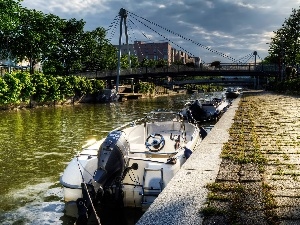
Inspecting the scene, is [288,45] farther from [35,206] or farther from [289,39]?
[35,206]

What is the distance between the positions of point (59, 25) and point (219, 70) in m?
32.5

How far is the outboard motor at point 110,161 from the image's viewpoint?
7498 mm

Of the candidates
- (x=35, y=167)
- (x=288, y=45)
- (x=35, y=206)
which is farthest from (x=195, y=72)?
→ (x=35, y=206)

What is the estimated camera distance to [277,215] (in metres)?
5.06

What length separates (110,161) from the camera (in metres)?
7.60

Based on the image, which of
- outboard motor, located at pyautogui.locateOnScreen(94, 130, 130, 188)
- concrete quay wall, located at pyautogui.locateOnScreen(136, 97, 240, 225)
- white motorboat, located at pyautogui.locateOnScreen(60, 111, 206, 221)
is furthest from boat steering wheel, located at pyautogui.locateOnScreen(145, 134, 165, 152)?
outboard motor, located at pyautogui.locateOnScreen(94, 130, 130, 188)

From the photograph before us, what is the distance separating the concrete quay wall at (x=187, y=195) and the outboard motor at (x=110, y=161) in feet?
4.56

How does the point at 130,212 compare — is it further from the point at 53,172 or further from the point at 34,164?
the point at 34,164

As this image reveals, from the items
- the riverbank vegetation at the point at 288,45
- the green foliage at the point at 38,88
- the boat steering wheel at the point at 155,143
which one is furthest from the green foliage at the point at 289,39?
the boat steering wheel at the point at 155,143

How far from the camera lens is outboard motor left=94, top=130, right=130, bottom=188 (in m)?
7.50

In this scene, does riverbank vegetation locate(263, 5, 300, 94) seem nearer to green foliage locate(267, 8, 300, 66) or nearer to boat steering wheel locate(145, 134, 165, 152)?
green foliage locate(267, 8, 300, 66)

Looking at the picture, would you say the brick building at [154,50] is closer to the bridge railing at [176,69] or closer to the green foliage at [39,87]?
the bridge railing at [176,69]

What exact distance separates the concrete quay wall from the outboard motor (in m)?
1.39

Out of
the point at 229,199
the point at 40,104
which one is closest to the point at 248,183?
the point at 229,199
